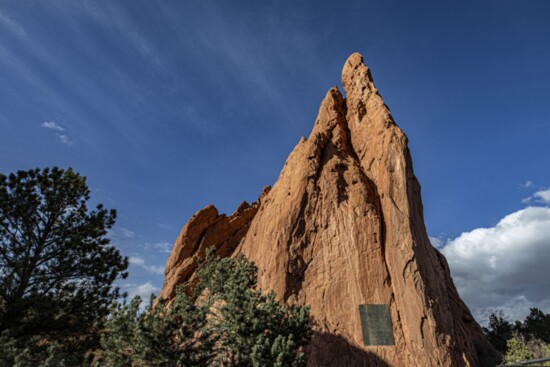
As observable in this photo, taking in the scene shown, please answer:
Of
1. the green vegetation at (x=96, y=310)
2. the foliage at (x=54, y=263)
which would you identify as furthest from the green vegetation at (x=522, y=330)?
the foliage at (x=54, y=263)

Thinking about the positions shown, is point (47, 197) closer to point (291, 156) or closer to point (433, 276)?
point (291, 156)

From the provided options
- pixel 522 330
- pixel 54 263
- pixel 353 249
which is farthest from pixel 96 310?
pixel 522 330

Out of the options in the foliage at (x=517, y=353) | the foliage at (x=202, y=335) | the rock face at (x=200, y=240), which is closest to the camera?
the foliage at (x=202, y=335)

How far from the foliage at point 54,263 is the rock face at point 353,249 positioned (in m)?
9.02

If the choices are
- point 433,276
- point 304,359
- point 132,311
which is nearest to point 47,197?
point 132,311

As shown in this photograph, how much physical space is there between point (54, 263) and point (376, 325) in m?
23.1

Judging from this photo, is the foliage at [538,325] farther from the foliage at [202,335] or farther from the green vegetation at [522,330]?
the foliage at [202,335]

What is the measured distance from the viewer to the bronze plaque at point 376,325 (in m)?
23.6

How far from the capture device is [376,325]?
2422 cm

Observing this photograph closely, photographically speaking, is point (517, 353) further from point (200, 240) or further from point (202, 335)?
point (200, 240)

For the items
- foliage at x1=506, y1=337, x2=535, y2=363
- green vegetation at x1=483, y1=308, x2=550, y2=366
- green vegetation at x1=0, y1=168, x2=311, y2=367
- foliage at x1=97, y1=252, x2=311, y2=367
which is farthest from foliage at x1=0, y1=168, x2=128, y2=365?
green vegetation at x1=483, y1=308, x2=550, y2=366

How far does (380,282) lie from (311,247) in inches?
228

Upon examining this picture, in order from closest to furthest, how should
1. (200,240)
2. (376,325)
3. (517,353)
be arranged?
(376,325) < (517,353) < (200,240)

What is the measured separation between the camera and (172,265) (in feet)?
118
